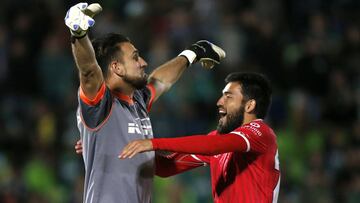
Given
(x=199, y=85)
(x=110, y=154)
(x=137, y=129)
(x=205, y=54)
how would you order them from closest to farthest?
(x=110, y=154) < (x=137, y=129) < (x=205, y=54) < (x=199, y=85)

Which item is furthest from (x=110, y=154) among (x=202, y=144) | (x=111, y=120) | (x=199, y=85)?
(x=199, y=85)

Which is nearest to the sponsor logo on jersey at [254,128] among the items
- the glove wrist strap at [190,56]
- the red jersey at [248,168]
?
the red jersey at [248,168]

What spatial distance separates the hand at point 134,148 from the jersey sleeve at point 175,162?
1060 millimetres

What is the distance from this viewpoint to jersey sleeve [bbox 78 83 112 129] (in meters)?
4.89

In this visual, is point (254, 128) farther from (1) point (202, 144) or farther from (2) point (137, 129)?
(2) point (137, 129)

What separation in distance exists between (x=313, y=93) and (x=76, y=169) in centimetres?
294

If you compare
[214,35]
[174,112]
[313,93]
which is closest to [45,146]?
[174,112]

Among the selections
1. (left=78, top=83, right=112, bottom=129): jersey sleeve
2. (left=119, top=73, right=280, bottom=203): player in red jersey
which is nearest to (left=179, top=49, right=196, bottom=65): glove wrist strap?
(left=119, top=73, right=280, bottom=203): player in red jersey

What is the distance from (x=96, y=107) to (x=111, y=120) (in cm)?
16

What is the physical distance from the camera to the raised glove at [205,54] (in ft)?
20.1

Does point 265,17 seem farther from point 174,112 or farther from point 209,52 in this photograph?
point 209,52

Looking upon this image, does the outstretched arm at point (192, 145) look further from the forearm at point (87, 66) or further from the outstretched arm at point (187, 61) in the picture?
the outstretched arm at point (187, 61)

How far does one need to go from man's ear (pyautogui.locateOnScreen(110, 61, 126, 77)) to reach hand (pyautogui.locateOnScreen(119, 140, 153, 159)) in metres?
0.64

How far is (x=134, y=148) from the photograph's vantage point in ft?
15.1
